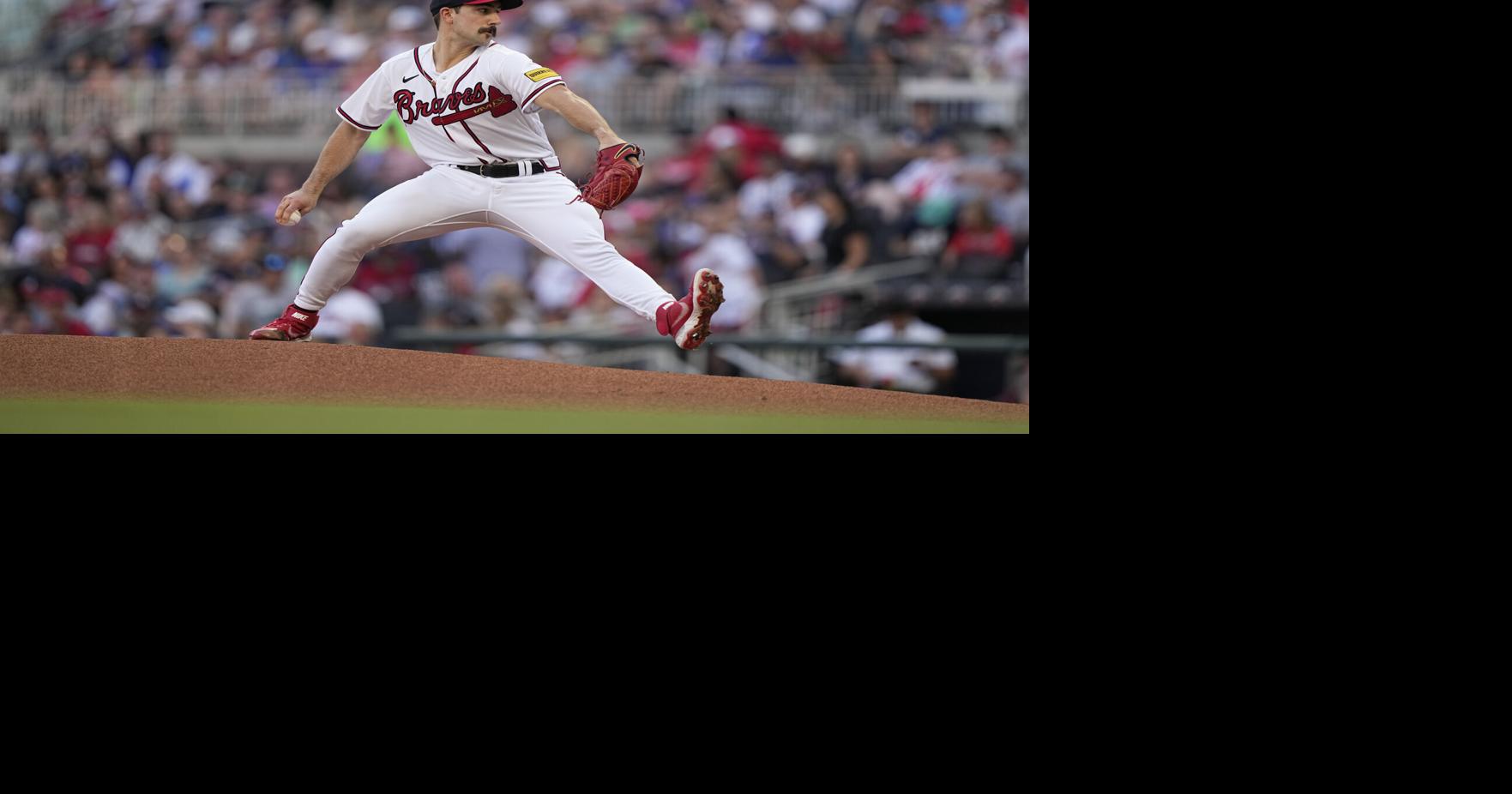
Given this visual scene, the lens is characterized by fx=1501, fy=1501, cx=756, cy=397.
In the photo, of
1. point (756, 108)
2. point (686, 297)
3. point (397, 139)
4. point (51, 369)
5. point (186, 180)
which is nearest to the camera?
point (686, 297)

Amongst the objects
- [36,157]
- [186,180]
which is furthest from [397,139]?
[36,157]

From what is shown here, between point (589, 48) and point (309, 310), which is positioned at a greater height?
point (589, 48)

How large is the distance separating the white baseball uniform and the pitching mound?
1.16ft

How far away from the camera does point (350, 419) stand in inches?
158

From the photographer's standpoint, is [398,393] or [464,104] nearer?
[464,104]

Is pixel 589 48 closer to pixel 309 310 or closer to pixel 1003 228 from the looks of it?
pixel 1003 228

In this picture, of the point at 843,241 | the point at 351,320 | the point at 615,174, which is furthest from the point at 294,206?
the point at 843,241

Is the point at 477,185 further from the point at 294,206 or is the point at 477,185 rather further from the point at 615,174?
the point at 294,206

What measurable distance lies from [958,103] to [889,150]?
1.33ft

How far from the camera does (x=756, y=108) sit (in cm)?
611

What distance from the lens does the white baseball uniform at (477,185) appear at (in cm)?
377

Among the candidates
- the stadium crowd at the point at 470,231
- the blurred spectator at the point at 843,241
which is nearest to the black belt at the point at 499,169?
the stadium crowd at the point at 470,231

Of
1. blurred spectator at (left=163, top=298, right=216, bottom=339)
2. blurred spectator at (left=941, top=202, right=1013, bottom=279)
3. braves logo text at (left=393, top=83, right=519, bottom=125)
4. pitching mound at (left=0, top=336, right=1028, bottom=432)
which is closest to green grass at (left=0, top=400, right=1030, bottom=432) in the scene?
pitching mound at (left=0, top=336, right=1028, bottom=432)

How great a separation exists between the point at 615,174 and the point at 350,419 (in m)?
1.01
